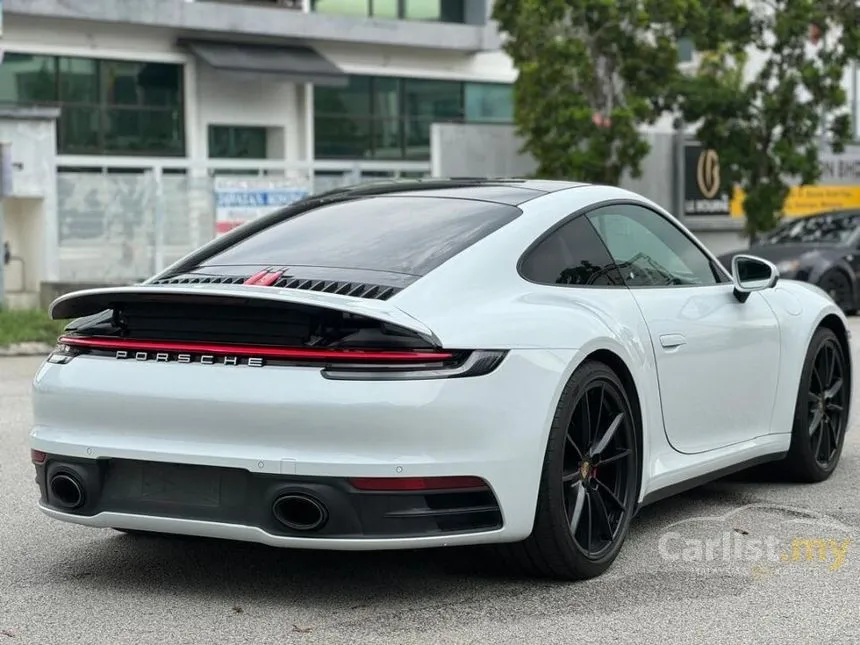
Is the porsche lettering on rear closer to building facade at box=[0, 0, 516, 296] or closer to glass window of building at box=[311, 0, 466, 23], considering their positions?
building facade at box=[0, 0, 516, 296]

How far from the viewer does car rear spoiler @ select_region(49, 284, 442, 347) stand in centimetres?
463

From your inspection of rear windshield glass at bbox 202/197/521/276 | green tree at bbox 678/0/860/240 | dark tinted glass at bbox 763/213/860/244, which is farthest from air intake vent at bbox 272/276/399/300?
green tree at bbox 678/0/860/240

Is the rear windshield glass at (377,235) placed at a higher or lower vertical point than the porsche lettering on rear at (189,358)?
higher

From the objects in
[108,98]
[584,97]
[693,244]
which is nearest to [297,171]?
[108,98]

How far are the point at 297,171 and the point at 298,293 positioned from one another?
83.3ft

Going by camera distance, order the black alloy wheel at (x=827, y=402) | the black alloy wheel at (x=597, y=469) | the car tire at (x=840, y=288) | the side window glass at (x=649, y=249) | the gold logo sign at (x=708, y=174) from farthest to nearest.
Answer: the gold logo sign at (x=708, y=174), the car tire at (x=840, y=288), the black alloy wheel at (x=827, y=402), the side window glass at (x=649, y=249), the black alloy wheel at (x=597, y=469)

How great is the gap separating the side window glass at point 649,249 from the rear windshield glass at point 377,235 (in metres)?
0.52

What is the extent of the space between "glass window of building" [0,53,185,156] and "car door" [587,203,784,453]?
77.6ft

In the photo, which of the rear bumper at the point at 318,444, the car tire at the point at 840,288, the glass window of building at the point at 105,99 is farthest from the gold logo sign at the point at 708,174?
the rear bumper at the point at 318,444

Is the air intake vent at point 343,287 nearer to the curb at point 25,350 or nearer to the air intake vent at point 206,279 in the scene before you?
the air intake vent at point 206,279

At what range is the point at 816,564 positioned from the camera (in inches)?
216

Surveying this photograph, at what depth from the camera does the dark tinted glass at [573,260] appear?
17.7 ft

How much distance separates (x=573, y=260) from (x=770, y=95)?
822 inches

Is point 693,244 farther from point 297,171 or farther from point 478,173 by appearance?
Result: point 297,171
